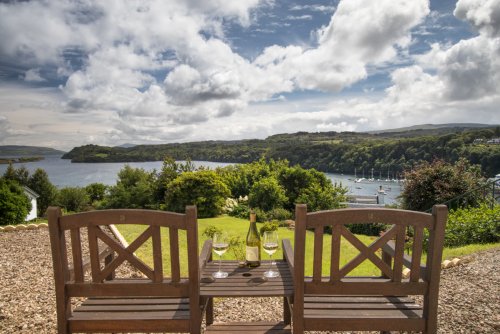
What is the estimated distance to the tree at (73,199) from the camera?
3017cm

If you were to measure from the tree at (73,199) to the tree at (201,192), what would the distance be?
19170mm

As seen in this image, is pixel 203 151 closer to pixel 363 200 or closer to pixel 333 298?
pixel 363 200

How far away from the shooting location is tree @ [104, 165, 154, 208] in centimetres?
2045

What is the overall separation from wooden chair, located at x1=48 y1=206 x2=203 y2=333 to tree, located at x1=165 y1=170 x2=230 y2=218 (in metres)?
11.8

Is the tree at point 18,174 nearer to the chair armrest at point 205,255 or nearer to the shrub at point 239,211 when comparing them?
the shrub at point 239,211

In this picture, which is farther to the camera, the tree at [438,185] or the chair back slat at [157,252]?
the tree at [438,185]

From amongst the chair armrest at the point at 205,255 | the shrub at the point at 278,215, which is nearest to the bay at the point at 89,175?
the shrub at the point at 278,215

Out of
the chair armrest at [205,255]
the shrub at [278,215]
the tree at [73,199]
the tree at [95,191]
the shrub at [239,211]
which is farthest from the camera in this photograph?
the tree at [95,191]

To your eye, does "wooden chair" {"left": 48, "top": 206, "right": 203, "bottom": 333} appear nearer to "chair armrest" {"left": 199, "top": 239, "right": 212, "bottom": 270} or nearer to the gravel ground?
"chair armrest" {"left": 199, "top": 239, "right": 212, "bottom": 270}

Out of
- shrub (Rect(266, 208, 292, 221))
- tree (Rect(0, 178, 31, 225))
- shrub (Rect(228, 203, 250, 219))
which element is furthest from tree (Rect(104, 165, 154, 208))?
shrub (Rect(266, 208, 292, 221))

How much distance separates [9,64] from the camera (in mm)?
13828

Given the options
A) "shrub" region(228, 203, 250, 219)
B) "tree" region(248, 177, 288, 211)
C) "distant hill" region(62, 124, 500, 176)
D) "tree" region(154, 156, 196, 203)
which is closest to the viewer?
"shrub" region(228, 203, 250, 219)

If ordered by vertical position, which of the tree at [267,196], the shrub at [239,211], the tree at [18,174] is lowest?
the tree at [18,174]

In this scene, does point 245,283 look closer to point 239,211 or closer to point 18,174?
point 239,211
